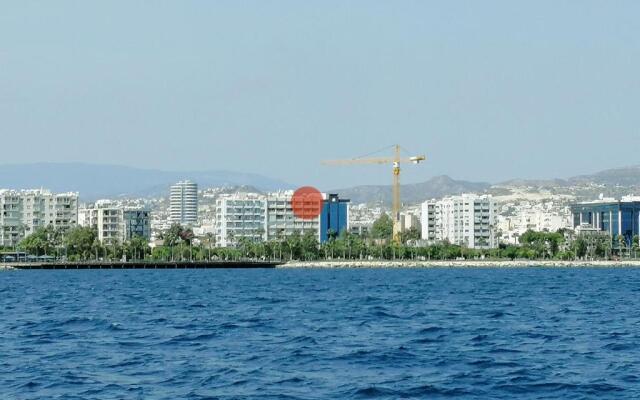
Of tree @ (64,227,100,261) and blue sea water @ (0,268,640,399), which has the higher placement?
tree @ (64,227,100,261)

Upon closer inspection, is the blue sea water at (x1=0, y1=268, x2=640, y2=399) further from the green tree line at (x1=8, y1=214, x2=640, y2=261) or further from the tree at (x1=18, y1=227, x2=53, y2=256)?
the tree at (x1=18, y1=227, x2=53, y2=256)

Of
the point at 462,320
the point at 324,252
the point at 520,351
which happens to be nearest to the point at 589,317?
the point at 462,320

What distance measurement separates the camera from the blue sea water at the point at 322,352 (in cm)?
2678

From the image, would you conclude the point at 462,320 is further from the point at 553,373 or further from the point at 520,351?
the point at 553,373

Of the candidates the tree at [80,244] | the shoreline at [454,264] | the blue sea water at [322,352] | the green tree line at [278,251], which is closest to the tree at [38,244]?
the green tree line at [278,251]

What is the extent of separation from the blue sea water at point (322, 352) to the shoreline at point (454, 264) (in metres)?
117

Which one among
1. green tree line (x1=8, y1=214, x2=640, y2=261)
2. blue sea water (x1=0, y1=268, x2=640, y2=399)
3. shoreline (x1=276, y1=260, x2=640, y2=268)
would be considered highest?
green tree line (x1=8, y1=214, x2=640, y2=261)

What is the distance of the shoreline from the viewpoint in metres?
173

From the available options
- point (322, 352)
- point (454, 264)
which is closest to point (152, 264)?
point (454, 264)

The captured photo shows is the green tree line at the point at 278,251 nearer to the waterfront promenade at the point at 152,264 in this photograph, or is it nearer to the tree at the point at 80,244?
the tree at the point at 80,244

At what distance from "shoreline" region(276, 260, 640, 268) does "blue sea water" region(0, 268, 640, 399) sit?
117 meters

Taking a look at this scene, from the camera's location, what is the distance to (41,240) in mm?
189125

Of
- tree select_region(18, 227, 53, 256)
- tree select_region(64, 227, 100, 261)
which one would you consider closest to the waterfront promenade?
tree select_region(64, 227, 100, 261)

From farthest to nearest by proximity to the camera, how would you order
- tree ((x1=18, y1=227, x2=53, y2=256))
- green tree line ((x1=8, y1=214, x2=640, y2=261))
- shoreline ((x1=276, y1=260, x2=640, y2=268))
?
1. tree ((x1=18, y1=227, x2=53, y2=256))
2. green tree line ((x1=8, y1=214, x2=640, y2=261))
3. shoreline ((x1=276, y1=260, x2=640, y2=268))
